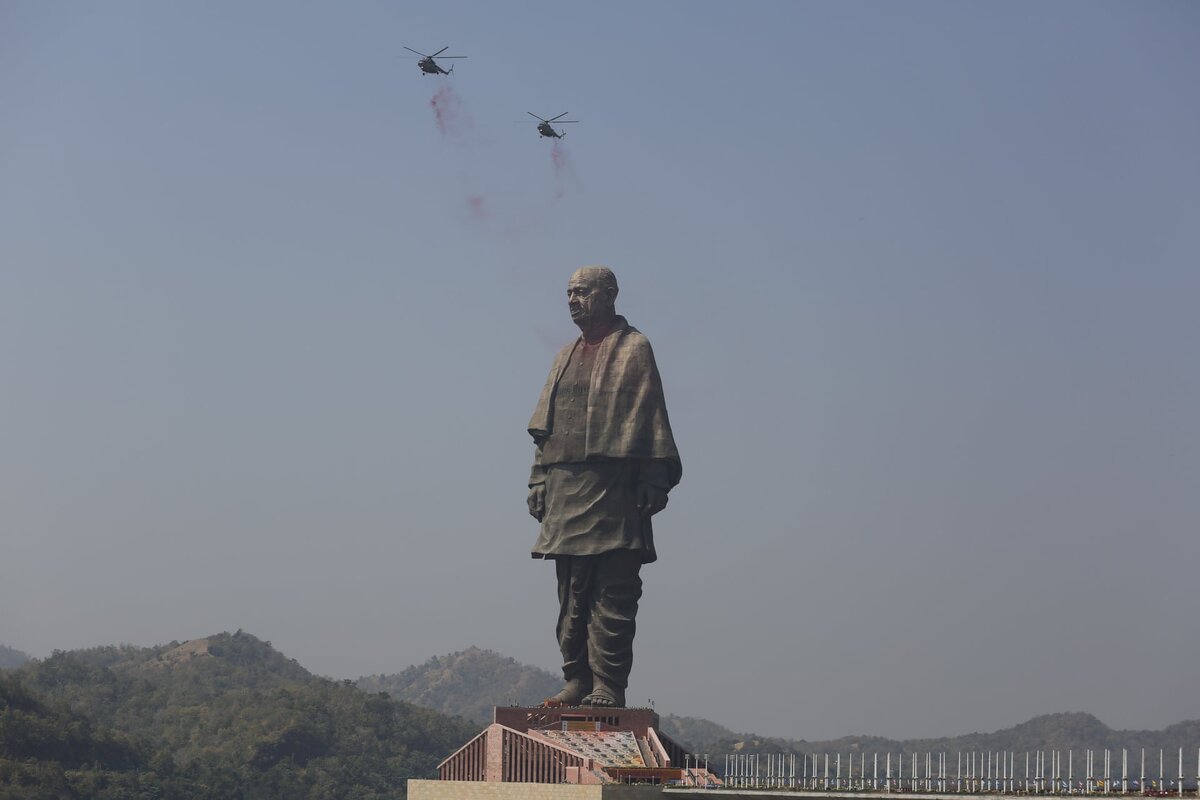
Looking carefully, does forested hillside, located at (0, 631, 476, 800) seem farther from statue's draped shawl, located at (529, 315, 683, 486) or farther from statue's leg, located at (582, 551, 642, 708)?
statue's draped shawl, located at (529, 315, 683, 486)

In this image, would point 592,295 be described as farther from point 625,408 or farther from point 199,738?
point 199,738

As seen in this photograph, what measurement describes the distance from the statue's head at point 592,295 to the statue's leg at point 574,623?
22.0 feet

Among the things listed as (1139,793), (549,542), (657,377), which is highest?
(657,377)

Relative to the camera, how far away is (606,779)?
1893 inches

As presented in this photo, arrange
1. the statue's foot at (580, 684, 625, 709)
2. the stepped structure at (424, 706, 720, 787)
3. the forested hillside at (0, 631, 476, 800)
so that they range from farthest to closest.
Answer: the forested hillside at (0, 631, 476, 800) → the statue's foot at (580, 684, 625, 709) → the stepped structure at (424, 706, 720, 787)

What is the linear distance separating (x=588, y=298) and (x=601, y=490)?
17.7 feet

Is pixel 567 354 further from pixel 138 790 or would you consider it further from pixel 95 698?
pixel 95 698

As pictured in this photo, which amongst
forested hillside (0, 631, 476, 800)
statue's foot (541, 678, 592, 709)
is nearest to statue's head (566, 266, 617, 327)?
statue's foot (541, 678, 592, 709)

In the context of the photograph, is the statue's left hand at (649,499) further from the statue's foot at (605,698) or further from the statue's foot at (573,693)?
the statue's foot at (573,693)

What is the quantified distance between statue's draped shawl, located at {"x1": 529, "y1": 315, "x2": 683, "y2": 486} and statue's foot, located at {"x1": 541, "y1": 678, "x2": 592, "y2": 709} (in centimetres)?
584

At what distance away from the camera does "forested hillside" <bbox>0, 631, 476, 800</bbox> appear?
90.4 metres

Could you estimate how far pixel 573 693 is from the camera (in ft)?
176

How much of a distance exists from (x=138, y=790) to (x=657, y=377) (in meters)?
47.8

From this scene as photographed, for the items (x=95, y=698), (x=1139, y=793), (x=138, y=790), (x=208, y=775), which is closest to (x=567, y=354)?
(x=1139, y=793)
